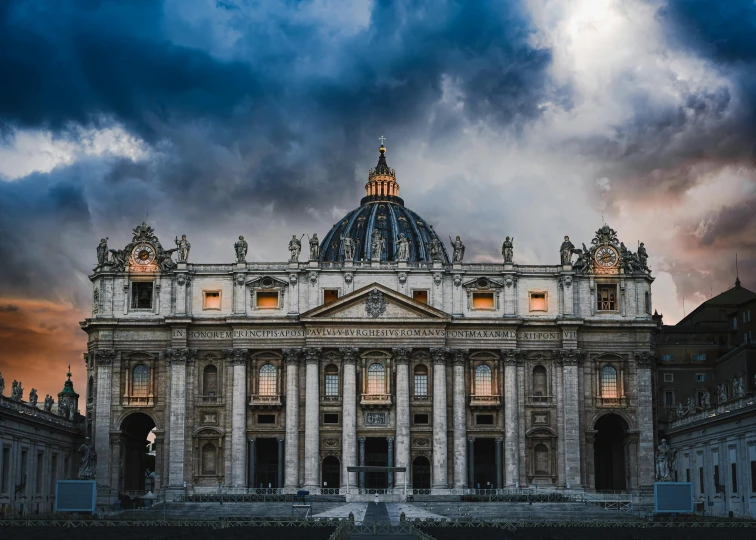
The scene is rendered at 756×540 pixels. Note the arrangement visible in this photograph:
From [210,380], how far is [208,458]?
717cm

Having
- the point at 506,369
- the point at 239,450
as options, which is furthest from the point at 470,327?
the point at 239,450

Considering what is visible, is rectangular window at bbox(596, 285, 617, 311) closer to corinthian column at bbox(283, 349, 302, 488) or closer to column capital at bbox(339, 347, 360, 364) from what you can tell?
column capital at bbox(339, 347, 360, 364)

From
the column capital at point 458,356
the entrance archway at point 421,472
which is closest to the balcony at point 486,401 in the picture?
the column capital at point 458,356

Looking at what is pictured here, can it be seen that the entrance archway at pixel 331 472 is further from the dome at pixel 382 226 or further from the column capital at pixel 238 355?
the dome at pixel 382 226

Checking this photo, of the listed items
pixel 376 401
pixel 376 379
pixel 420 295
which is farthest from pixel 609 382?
pixel 376 401

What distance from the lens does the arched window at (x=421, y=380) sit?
117 metres

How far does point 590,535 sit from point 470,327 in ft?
164

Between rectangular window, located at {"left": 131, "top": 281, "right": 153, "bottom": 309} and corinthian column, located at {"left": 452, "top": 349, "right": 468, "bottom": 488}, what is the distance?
95.7 feet

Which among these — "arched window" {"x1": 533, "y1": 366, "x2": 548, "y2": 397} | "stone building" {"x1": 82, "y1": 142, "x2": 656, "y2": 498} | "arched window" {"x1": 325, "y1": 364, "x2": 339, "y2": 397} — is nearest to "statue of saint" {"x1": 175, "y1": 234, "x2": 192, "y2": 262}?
"stone building" {"x1": 82, "y1": 142, "x2": 656, "y2": 498}

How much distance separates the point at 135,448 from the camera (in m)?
123

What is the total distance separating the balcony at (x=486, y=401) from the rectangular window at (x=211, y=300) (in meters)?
25.4

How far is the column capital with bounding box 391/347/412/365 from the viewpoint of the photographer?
11581 centimetres

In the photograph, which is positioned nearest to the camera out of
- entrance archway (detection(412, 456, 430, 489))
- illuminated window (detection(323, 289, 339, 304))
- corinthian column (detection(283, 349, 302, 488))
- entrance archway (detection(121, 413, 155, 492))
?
corinthian column (detection(283, 349, 302, 488))

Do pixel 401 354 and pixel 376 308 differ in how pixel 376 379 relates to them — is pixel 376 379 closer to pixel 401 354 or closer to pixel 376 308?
pixel 401 354
